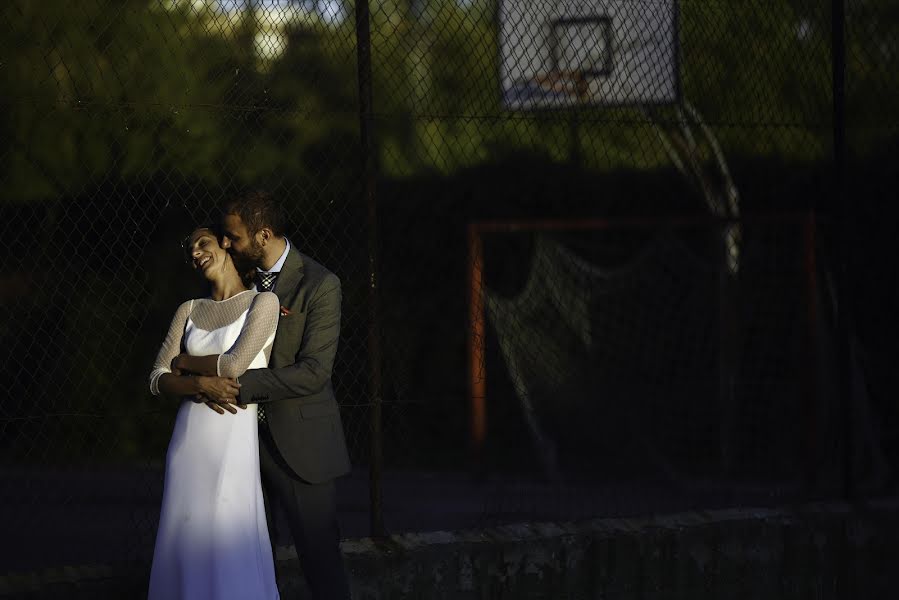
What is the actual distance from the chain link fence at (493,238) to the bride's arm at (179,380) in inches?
48.2

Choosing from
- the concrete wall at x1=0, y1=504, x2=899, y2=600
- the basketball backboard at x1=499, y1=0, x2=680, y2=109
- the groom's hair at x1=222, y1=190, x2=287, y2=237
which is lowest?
the concrete wall at x1=0, y1=504, x2=899, y2=600

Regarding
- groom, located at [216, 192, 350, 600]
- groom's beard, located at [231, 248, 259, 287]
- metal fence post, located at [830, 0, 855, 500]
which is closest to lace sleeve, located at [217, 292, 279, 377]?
groom, located at [216, 192, 350, 600]

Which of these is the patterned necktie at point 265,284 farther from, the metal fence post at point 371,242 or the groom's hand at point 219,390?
the metal fence post at point 371,242

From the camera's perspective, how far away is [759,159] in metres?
13.4

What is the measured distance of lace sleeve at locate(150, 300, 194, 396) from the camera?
18.4 ft

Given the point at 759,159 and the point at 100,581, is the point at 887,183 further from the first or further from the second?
the point at 100,581

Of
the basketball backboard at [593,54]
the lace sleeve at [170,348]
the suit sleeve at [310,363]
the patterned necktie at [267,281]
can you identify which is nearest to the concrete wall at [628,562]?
the lace sleeve at [170,348]

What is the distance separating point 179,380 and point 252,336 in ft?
0.93

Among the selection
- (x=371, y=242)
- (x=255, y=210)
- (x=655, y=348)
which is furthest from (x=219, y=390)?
(x=655, y=348)

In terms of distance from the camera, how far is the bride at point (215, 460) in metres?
5.50

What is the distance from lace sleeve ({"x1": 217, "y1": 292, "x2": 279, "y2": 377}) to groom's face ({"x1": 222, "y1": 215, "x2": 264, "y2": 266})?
182 mm

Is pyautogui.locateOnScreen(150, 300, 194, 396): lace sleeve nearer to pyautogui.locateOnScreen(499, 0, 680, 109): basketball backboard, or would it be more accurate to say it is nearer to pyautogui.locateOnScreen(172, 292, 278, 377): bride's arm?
pyautogui.locateOnScreen(172, 292, 278, 377): bride's arm

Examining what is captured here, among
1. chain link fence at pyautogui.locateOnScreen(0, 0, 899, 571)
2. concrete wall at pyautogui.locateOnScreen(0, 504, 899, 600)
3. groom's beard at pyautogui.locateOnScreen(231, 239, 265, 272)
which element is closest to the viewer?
groom's beard at pyautogui.locateOnScreen(231, 239, 265, 272)

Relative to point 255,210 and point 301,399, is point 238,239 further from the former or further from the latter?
point 301,399
